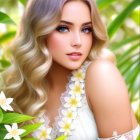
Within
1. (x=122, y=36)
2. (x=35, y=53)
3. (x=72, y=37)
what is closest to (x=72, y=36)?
(x=72, y=37)

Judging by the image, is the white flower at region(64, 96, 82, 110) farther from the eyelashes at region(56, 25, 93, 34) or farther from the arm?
the eyelashes at region(56, 25, 93, 34)

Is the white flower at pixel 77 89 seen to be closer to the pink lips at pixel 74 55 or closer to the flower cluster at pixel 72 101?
the flower cluster at pixel 72 101

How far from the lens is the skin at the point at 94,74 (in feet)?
4.34

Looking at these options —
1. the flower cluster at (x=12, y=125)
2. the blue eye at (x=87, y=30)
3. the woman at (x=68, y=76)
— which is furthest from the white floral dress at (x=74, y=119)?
the flower cluster at (x=12, y=125)

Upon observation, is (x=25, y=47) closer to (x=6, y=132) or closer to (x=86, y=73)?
(x=86, y=73)

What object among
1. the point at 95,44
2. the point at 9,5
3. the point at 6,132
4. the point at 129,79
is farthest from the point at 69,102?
the point at 9,5

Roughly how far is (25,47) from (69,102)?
0.21 meters

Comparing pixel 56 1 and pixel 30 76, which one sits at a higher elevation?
pixel 56 1

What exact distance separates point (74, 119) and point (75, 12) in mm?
321

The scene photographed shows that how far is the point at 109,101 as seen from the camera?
136 centimetres

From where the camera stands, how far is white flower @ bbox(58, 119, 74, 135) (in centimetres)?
139

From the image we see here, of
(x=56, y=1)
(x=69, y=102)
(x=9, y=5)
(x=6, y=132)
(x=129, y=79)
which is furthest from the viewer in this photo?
(x=9, y=5)

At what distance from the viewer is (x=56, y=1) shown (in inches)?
52.1

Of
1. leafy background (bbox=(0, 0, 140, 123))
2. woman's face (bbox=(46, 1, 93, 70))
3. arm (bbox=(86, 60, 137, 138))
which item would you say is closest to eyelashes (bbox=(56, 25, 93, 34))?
woman's face (bbox=(46, 1, 93, 70))
